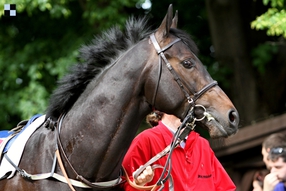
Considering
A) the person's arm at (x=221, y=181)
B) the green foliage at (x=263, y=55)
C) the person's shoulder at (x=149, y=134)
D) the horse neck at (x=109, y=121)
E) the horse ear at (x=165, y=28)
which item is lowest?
the green foliage at (x=263, y=55)

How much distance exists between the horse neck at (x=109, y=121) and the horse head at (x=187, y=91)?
4.6 inches

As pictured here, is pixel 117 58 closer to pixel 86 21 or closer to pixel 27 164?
pixel 27 164

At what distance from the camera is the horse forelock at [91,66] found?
4.35 m

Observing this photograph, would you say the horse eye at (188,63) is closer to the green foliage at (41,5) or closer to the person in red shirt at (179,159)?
the person in red shirt at (179,159)

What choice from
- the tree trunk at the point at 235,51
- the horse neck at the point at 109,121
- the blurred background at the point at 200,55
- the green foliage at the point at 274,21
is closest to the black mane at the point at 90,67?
the horse neck at the point at 109,121

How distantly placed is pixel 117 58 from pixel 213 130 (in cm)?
86

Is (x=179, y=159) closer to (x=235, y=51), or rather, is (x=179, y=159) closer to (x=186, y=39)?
(x=186, y=39)

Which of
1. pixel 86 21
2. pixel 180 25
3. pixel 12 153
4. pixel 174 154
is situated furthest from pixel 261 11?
pixel 12 153

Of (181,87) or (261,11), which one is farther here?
(261,11)

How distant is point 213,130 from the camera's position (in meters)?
3.99

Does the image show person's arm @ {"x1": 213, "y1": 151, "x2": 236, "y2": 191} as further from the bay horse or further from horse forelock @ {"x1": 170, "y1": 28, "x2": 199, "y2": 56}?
horse forelock @ {"x1": 170, "y1": 28, "x2": 199, "y2": 56}

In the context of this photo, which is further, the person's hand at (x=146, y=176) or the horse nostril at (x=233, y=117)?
the person's hand at (x=146, y=176)

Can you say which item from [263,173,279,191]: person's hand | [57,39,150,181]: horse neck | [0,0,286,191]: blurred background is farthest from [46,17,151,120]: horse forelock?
[0,0,286,191]: blurred background

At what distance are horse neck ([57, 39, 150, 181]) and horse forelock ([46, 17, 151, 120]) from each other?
0.47ft
